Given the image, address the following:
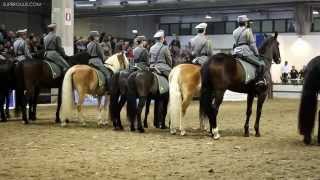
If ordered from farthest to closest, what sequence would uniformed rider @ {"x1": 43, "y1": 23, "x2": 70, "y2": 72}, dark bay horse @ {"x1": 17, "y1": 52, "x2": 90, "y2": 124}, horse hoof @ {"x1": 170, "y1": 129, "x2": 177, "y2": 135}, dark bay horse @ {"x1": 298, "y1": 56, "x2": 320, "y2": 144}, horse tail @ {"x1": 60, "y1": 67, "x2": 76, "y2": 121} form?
1. uniformed rider @ {"x1": 43, "y1": 23, "x2": 70, "y2": 72}
2. dark bay horse @ {"x1": 17, "y1": 52, "x2": 90, "y2": 124}
3. horse tail @ {"x1": 60, "y1": 67, "x2": 76, "y2": 121}
4. horse hoof @ {"x1": 170, "y1": 129, "x2": 177, "y2": 135}
5. dark bay horse @ {"x1": 298, "y1": 56, "x2": 320, "y2": 144}

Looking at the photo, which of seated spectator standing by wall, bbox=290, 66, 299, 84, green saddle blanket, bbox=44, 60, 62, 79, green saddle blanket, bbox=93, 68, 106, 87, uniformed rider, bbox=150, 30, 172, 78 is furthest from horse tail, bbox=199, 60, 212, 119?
seated spectator standing by wall, bbox=290, 66, 299, 84

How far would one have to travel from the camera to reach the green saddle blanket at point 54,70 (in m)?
15.6

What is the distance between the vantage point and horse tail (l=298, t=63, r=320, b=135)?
11180mm

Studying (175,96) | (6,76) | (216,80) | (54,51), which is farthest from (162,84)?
(6,76)

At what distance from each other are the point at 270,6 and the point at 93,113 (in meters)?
19.6

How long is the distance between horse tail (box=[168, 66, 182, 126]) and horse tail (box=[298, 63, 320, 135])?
287 cm

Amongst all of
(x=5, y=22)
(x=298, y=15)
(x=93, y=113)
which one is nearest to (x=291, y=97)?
(x=298, y=15)

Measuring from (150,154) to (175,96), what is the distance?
2929mm

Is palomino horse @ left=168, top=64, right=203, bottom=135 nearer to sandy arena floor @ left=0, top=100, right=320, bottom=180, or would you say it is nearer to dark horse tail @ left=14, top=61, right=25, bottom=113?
sandy arena floor @ left=0, top=100, right=320, bottom=180

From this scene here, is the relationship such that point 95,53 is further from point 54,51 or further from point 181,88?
point 181,88

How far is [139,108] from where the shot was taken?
1353 centimetres

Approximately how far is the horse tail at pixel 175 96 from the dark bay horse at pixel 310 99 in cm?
287

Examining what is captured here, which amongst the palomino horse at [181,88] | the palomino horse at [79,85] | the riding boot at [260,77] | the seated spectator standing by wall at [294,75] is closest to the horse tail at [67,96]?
the palomino horse at [79,85]

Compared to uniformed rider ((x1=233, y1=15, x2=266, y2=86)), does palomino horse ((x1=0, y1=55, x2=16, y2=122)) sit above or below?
below
